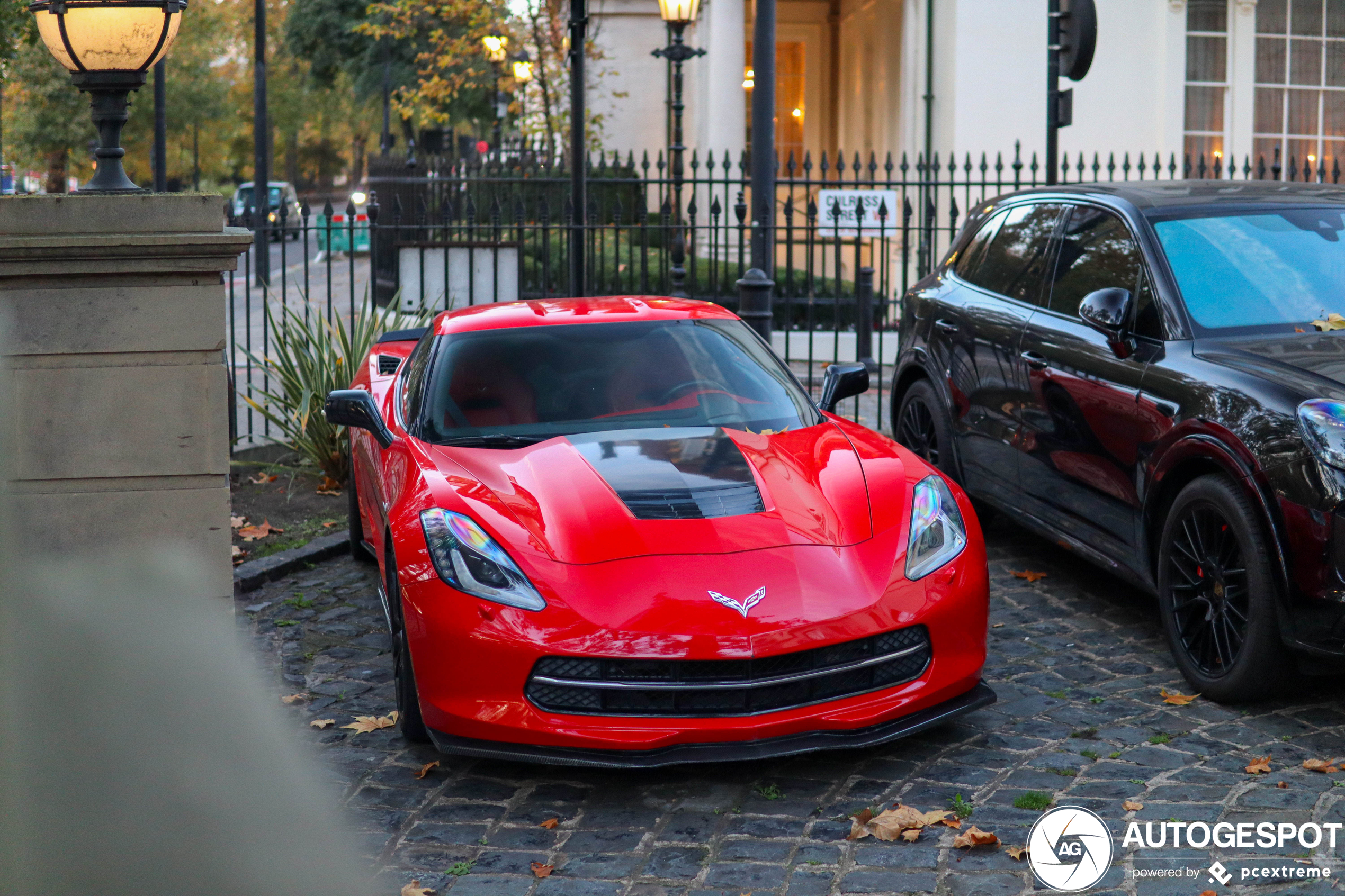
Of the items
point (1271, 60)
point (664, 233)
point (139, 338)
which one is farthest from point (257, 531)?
point (1271, 60)

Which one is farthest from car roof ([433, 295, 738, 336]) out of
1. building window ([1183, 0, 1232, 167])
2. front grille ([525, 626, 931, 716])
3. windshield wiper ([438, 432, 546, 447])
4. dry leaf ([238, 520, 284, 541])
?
building window ([1183, 0, 1232, 167])

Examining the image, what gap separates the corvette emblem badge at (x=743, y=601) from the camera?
3.90m

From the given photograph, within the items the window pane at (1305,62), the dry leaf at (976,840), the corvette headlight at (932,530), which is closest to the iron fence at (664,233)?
the window pane at (1305,62)

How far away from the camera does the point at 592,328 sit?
5.46 meters

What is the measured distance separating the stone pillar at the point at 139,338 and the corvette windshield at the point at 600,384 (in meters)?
0.83

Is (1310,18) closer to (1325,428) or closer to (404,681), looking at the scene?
(1325,428)

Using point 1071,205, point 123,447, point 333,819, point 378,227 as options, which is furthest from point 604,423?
point 378,227

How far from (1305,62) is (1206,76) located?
4.61ft

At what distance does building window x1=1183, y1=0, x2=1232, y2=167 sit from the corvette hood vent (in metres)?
14.4

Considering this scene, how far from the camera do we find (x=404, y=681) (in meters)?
4.33

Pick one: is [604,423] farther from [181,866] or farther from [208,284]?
[181,866]

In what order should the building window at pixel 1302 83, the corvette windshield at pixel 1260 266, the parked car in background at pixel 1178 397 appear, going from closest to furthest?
the parked car in background at pixel 1178 397, the corvette windshield at pixel 1260 266, the building window at pixel 1302 83

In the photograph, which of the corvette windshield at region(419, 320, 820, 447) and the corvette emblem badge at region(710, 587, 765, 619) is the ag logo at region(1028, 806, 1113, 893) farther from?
the corvette windshield at region(419, 320, 820, 447)

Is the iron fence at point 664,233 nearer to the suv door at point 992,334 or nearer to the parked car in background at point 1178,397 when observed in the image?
the suv door at point 992,334
